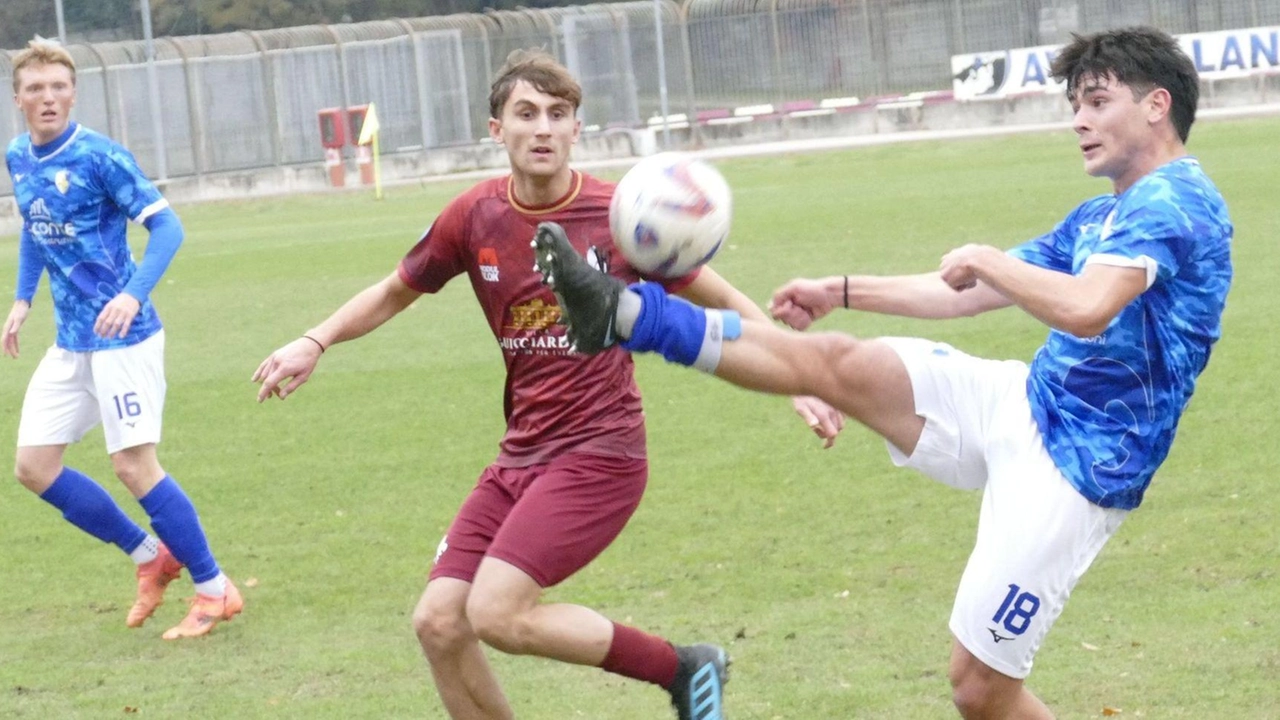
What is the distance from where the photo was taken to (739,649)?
6508mm

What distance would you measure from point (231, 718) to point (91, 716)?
502mm

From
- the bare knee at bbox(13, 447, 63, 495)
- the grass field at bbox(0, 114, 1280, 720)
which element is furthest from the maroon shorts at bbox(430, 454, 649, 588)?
the bare knee at bbox(13, 447, 63, 495)

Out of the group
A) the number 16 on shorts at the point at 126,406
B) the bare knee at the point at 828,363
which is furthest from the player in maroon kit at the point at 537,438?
the number 16 on shorts at the point at 126,406

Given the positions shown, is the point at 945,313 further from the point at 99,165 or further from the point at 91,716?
the point at 99,165

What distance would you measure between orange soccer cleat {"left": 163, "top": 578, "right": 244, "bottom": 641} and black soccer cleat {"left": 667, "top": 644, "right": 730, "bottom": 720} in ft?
8.39

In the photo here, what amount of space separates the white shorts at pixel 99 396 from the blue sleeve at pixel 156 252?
0.26m

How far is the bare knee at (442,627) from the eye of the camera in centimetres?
510

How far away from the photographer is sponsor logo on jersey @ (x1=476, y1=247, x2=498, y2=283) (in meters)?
5.43

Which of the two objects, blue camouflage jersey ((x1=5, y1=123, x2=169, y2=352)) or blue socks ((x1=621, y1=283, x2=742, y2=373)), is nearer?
blue socks ((x1=621, y1=283, x2=742, y2=373))

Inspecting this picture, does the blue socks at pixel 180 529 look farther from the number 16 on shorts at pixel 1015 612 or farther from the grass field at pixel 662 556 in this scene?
the number 16 on shorts at pixel 1015 612

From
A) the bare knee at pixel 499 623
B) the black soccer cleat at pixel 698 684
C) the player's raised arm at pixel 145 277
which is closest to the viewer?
the bare knee at pixel 499 623

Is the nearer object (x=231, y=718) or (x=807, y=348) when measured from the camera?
(x=807, y=348)

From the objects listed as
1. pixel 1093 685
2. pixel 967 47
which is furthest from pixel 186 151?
pixel 1093 685

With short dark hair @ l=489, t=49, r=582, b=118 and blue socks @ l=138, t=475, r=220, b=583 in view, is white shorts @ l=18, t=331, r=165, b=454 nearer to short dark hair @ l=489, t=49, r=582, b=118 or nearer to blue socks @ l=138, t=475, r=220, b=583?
blue socks @ l=138, t=475, r=220, b=583
